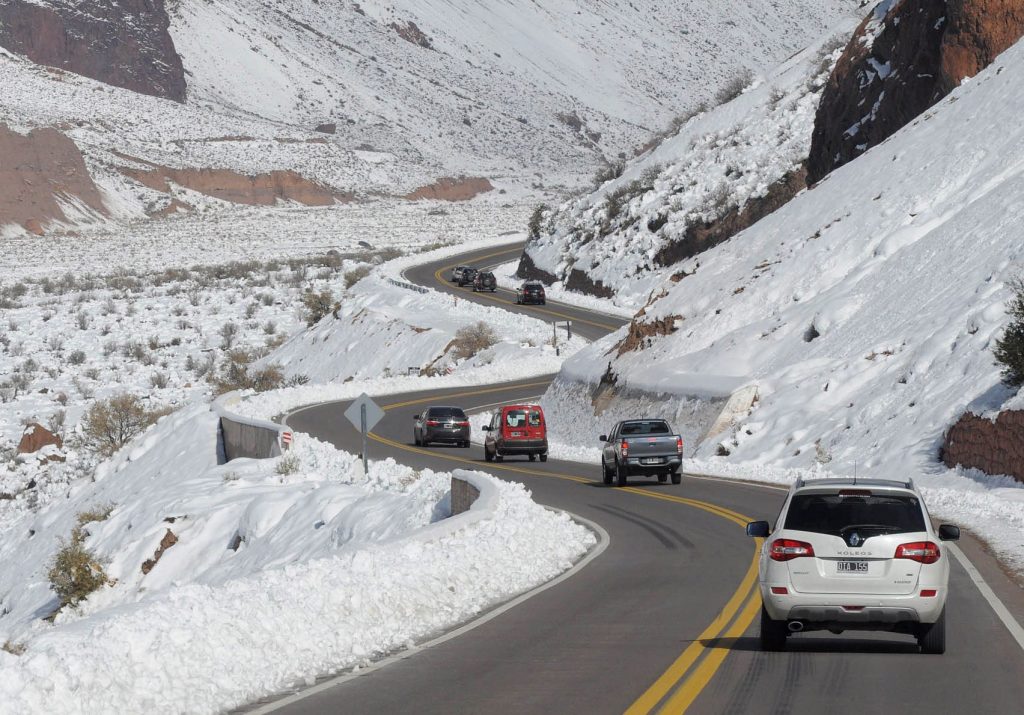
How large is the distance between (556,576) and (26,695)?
30.0 feet

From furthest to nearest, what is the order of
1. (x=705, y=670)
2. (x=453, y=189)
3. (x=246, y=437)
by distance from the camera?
(x=453, y=189)
(x=246, y=437)
(x=705, y=670)

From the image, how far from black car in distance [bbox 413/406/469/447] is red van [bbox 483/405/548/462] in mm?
4739

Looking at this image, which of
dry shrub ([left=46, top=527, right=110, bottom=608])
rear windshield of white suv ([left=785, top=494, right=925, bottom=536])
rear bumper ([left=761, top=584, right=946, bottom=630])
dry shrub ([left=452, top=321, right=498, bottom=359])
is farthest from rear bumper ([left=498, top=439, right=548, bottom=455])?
dry shrub ([left=452, top=321, right=498, bottom=359])

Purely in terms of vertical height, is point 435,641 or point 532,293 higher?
point 532,293

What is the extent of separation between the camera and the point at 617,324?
7750 centimetres

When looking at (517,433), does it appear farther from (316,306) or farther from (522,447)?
(316,306)

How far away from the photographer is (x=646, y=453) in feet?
106

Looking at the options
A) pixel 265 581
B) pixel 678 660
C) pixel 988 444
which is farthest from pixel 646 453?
pixel 678 660

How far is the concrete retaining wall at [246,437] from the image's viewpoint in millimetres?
38781

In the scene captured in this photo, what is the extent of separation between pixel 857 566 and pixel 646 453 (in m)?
20.7

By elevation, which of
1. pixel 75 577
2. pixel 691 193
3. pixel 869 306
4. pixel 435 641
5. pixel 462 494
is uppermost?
pixel 691 193

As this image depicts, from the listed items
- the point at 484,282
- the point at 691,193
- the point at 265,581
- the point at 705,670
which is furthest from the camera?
the point at 484,282

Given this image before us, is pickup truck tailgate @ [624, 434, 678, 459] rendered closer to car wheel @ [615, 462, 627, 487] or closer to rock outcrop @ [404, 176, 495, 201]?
car wheel @ [615, 462, 627, 487]

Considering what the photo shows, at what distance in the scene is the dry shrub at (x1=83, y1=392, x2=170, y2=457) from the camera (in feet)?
183
